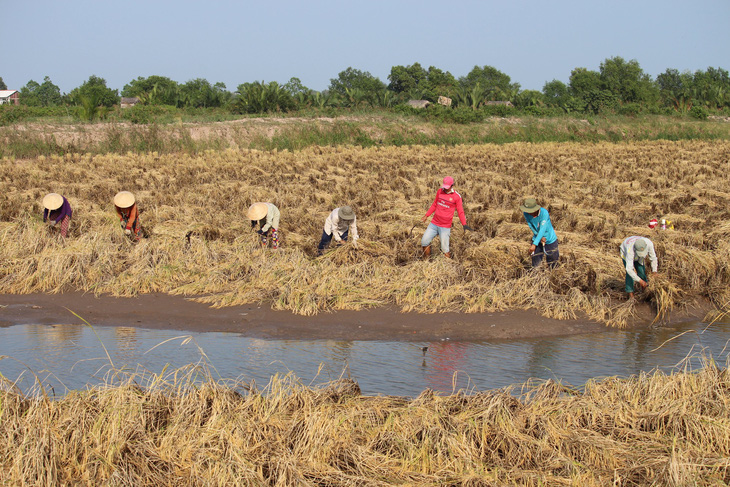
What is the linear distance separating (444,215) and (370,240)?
1473mm

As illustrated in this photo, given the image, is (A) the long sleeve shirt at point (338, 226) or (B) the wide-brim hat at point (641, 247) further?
(A) the long sleeve shirt at point (338, 226)

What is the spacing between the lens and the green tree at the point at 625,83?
54.7 metres

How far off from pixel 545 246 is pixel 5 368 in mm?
7006

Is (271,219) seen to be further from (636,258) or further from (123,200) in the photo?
(636,258)

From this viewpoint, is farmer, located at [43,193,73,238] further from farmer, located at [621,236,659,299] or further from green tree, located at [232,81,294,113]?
green tree, located at [232,81,294,113]

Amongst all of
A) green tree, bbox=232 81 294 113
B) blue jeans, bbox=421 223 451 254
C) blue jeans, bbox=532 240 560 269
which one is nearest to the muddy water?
blue jeans, bbox=532 240 560 269

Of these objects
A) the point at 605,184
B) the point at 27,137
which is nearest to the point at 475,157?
the point at 605,184

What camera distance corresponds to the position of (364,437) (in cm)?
486

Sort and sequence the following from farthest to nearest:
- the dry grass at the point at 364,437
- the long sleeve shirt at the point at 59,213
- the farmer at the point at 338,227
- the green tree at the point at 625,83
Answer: the green tree at the point at 625,83 < the long sleeve shirt at the point at 59,213 < the farmer at the point at 338,227 < the dry grass at the point at 364,437

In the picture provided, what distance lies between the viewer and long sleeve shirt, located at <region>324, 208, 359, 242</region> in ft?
32.9

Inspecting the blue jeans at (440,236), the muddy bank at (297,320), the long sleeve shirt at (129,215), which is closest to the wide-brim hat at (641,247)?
the muddy bank at (297,320)

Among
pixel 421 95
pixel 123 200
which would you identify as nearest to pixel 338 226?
pixel 123 200

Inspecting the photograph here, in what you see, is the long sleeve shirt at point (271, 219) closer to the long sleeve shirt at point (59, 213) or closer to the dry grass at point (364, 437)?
the long sleeve shirt at point (59, 213)

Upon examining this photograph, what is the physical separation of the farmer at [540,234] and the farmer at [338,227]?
2.51m
